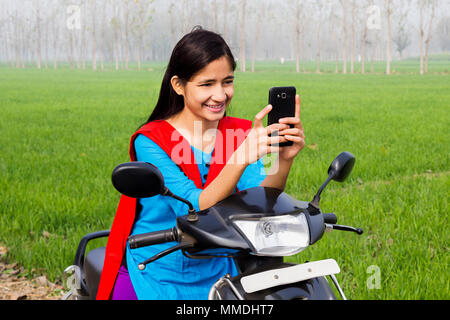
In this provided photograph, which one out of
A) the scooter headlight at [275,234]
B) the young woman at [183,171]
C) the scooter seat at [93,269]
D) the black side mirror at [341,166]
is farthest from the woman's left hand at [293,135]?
the scooter seat at [93,269]

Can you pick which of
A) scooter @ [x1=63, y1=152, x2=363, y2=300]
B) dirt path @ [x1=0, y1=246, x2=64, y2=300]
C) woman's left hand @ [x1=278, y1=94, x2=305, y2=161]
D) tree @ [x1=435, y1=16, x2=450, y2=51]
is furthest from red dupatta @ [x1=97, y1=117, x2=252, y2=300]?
tree @ [x1=435, y1=16, x2=450, y2=51]

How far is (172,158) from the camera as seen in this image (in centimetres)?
155

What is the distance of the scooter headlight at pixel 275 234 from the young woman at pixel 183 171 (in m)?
0.31

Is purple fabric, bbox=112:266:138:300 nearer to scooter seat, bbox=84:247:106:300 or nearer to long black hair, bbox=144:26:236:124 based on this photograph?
scooter seat, bbox=84:247:106:300

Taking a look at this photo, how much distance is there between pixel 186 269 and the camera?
155 centimetres

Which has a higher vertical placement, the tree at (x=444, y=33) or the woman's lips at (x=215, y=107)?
the tree at (x=444, y=33)

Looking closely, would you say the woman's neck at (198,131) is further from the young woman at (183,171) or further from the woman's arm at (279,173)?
the woman's arm at (279,173)

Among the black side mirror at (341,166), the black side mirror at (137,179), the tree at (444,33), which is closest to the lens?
the black side mirror at (137,179)

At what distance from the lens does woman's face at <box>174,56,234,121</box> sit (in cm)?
153

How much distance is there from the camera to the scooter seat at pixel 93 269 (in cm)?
185

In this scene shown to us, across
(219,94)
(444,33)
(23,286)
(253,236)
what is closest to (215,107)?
(219,94)

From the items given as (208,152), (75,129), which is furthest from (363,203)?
(75,129)
